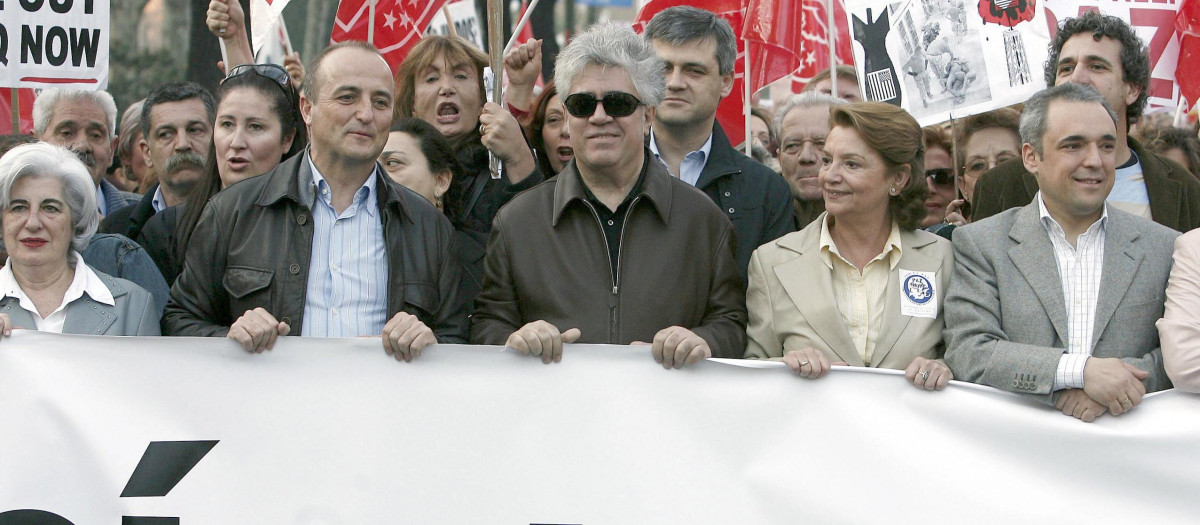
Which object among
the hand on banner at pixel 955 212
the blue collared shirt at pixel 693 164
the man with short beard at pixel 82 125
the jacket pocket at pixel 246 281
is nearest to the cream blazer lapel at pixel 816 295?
the blue collared shirt at pixel 693 164

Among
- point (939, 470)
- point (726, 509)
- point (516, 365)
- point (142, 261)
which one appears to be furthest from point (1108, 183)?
point (142, 261)

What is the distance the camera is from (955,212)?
22.7 feet

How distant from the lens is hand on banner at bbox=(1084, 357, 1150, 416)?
4324mm

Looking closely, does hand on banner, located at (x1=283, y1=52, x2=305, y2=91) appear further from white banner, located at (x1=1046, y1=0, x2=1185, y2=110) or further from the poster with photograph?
white banner, located at (x1=1046, y1=0, x2=1185, y2=110)

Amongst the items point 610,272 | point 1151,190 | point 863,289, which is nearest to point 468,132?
point 610,272

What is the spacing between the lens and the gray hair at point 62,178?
473cm

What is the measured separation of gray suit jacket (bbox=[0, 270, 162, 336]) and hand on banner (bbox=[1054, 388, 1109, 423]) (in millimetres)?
2895

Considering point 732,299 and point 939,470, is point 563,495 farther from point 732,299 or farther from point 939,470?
point 939,470

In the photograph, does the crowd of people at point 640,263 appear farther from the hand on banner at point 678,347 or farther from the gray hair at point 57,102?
the gray hair at point 57,102

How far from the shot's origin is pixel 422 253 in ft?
15.9

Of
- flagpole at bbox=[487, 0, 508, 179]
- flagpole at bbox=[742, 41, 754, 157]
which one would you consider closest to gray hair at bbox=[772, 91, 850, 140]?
flagpole at bbox=[742, 41, 754, 157]

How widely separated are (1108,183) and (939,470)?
42.4 inches

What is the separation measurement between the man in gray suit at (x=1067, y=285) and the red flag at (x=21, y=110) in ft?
20.1

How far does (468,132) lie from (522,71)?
543 mm
